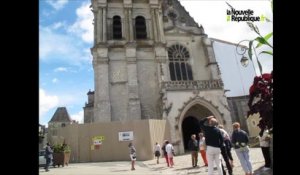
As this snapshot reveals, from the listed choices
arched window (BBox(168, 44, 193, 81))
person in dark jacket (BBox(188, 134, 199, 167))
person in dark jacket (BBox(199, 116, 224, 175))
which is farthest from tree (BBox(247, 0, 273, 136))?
arched window (BBox(168, 44, 193, 81))

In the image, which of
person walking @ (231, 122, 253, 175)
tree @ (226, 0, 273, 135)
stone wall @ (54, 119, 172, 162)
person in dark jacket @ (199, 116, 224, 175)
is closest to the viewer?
tree @ (226, 0, 273, 135)

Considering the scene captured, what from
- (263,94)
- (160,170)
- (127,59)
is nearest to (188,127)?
(127,59)

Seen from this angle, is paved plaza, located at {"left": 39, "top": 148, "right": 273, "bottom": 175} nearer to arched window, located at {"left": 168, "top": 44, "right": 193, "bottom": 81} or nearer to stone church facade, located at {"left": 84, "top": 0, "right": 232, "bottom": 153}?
stone church facade, located at {"left": 84, "top": 0, "right": 232, "bottom": 153}

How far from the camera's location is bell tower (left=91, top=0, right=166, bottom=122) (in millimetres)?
22312

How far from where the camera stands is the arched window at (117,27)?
25217 mm

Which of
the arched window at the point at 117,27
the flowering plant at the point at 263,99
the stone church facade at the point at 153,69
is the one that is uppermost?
the arched window at the point at 117,27

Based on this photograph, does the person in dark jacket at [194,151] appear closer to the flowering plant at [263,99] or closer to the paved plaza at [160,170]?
the paved plaza at [160,170]

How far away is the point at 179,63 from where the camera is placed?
25.4 meters

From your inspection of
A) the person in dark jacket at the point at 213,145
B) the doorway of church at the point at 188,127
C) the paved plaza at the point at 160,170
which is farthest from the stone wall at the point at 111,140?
the person in dark jacket at the point at 213,145

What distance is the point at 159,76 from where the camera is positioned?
23.4 meters

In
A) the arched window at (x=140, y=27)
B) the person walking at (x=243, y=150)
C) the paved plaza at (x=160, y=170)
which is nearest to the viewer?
the person walking at (x=243, y=150)
